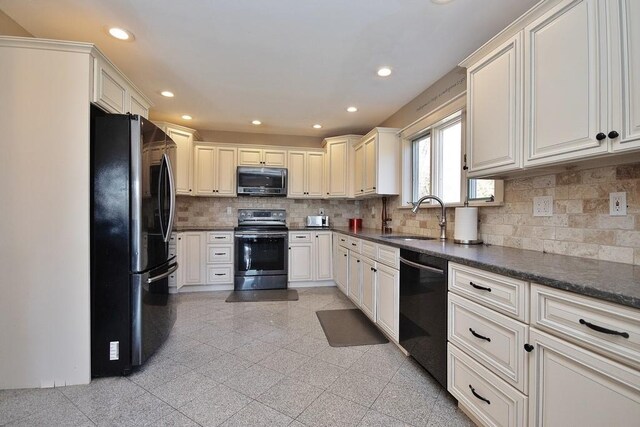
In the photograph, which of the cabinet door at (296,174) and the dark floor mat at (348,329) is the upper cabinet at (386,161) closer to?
the cabinet door at (296,174)

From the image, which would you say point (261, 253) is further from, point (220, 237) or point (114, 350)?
point (114, 350)

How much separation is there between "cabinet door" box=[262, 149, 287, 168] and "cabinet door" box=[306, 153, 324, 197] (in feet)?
1.32

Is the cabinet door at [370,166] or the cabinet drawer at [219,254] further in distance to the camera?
the cabinet drawer at [219,254]

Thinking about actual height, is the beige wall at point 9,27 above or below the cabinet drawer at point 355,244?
above

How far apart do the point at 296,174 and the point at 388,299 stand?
Result: 2780 mm

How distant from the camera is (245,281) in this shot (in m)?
4.09

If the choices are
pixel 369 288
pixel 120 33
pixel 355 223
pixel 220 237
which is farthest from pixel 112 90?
pixel 355 223

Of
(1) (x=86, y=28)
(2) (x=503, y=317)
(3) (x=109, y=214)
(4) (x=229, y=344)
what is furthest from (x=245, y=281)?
(2) (x=503, y=317)

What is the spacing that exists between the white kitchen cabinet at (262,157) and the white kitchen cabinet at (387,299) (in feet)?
8.65

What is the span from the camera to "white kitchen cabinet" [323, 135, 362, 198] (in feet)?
14.3

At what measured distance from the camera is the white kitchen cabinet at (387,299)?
2.24m

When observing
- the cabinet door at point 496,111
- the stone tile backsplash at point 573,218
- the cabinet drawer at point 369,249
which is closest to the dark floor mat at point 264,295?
the cabinet drawer at point 369,249

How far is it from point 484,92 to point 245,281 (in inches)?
144

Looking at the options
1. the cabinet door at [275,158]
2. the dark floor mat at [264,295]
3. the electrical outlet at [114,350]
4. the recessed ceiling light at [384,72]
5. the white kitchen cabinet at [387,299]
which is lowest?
the dark floor mat at [264,295]
